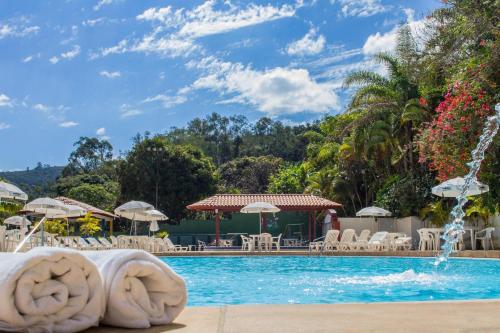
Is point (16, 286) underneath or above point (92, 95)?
underneath

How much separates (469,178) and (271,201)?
1265 centimetres

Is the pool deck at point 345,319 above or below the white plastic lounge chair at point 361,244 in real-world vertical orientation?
below

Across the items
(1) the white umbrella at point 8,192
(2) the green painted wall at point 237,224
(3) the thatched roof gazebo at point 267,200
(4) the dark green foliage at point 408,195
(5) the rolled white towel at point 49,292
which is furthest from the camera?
(2) the green painted wall at point 237,224

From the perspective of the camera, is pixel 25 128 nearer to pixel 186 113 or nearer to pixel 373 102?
pixel 186 113

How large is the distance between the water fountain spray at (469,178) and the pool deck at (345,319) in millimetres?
12010

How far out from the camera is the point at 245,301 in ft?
29.5

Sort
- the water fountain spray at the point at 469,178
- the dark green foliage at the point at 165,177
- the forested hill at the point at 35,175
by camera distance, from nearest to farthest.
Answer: the water fountain spray at the point at 469,178
the dark green foliage at the point at 165,177
the forested hill at the point at 35,175

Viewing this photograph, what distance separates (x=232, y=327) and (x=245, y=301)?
17.9 ft

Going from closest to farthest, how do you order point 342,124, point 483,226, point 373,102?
point 483,226 → point 373,102 → point 342,124

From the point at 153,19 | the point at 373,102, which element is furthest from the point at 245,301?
the point at 153,19

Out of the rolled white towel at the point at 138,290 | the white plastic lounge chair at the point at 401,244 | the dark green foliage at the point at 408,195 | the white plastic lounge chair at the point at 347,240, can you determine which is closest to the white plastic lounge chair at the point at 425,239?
the white plastic lounge chair at the point at 401,244

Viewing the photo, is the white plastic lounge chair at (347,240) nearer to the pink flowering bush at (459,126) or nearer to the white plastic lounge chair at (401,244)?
the white plastic lounge chair at (401,244)

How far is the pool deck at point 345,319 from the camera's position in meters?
3.51

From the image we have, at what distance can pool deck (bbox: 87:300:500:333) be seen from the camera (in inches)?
138
